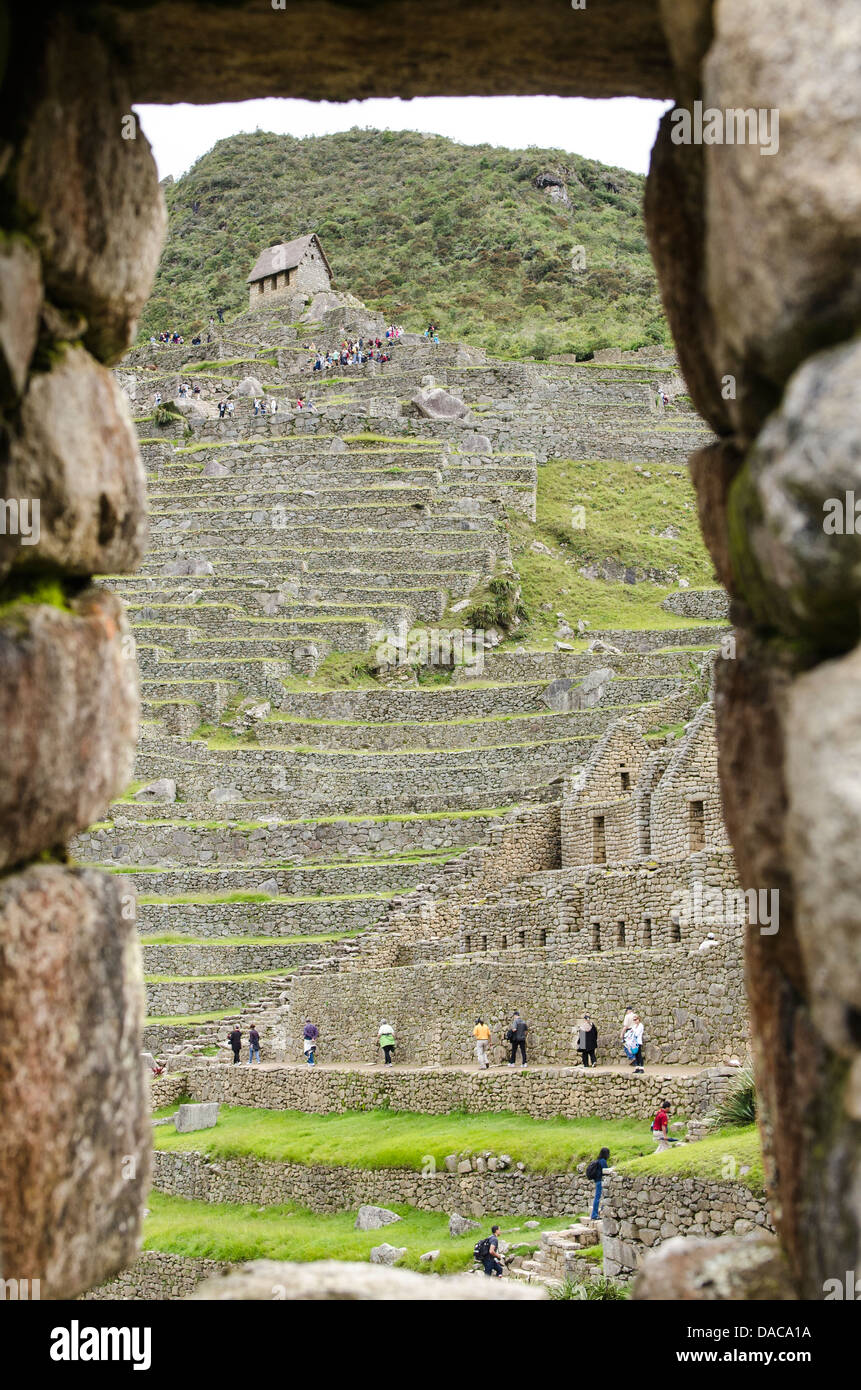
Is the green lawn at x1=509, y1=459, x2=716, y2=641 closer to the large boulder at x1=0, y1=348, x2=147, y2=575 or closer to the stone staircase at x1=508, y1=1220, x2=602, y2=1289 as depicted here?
the stone staircase at x1=508, y1=1220, x2=602, y2=1289

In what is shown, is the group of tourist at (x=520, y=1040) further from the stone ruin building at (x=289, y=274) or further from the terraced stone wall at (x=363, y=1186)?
the stone ruin building at (x=289, y=274)

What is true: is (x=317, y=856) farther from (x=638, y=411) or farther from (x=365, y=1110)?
(x=638, y=411)

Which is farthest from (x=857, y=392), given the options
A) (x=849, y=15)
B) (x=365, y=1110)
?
(x=365, y=1110)

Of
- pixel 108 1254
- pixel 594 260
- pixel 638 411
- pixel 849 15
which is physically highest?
pixel 594 260

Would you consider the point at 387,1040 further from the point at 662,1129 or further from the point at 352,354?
the point at 352,354

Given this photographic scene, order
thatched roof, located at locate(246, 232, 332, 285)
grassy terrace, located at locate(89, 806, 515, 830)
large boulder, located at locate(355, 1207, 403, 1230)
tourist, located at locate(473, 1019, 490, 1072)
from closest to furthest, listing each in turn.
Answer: large boulder, located at locate(355, 1207, 403, 1230)
tourist, located at locate(473, 1019, 490, 1072)
grassy terrace, located at locate(89, 806, 515, 830)
thatched roof, located at locate(246, 232, 332, 285)

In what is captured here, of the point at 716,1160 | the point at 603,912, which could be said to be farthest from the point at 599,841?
the point at 716,1160

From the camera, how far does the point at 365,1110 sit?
2219 cm

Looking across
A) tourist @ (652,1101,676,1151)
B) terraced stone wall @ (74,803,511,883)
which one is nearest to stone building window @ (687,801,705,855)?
terraced stone wall @ (74,803,511,883)

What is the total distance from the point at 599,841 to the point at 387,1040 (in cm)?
541

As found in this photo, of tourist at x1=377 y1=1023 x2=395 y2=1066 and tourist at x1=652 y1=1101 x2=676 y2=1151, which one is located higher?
tourist at x1=377 y1=1023 x2=395 y2=1066

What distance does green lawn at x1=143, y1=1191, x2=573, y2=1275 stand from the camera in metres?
16.3

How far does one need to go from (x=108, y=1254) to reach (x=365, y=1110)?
17871mm

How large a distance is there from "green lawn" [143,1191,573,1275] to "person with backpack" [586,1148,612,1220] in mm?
699
